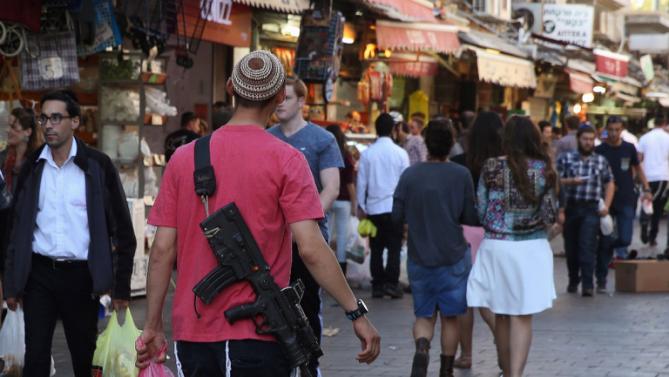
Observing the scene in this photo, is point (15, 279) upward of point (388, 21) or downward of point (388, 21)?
downward

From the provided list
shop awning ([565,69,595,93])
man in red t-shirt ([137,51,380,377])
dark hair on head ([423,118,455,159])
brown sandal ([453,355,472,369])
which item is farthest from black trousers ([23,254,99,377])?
shop awning ([565,69,595,93])

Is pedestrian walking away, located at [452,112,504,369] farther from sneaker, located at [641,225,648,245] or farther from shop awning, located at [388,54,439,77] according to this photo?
sneaker, located at [641,225,648,245]

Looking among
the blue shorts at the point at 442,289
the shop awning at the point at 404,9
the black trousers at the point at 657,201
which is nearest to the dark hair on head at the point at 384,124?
the shop awning at the point at 404,9

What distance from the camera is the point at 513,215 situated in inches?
334

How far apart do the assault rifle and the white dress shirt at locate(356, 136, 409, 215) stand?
936 centimetres

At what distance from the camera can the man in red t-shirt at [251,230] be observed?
190 inches

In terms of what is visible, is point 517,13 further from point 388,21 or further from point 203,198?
point 203,198

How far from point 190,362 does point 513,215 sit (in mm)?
3952

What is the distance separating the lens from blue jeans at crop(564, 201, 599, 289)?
14078mm

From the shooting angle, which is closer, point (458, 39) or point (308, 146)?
point (308, 146)

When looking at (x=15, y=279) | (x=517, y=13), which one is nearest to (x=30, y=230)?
(x=15, y=279)

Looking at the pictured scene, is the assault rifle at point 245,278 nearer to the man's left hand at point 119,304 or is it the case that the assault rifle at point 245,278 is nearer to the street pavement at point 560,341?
the man's left hand at point 119,304

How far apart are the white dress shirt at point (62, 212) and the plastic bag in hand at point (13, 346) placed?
120 cm

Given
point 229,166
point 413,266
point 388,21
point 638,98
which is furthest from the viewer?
point 638,98
